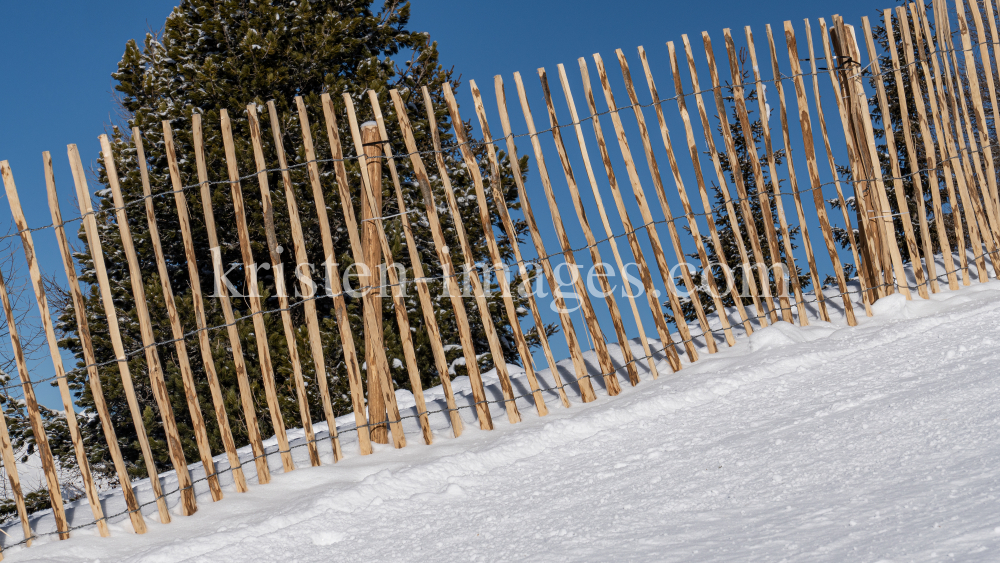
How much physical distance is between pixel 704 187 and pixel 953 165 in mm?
2142

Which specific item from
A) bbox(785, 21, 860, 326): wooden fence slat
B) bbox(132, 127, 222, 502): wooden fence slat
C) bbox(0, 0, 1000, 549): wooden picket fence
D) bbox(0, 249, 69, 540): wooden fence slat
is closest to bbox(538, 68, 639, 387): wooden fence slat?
bbox(0, 0, 1000, 549): wooden picket fence

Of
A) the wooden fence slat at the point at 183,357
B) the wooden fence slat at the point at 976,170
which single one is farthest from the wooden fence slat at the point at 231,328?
the wooden fence slat at the point at 976,170

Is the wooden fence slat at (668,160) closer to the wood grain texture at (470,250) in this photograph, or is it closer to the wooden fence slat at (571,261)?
the wooden fence slat at (571,261)

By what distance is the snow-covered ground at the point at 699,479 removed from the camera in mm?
2266

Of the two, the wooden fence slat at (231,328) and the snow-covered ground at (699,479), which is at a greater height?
the wooden fence slat at (231,328)

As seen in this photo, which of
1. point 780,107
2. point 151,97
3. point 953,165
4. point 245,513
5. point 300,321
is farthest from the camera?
point 151,97

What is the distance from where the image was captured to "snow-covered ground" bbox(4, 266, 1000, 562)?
2.27m

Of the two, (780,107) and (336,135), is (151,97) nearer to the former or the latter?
(336,135)

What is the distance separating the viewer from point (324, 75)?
9195mm

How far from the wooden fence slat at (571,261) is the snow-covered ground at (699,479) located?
0.18m

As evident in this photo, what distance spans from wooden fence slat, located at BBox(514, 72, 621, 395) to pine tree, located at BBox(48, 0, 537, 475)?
11.2 feet

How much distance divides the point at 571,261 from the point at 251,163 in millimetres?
5308

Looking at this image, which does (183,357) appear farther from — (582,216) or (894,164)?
(894,164)

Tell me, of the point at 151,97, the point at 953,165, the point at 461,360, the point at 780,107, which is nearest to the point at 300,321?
the point at 461,360
